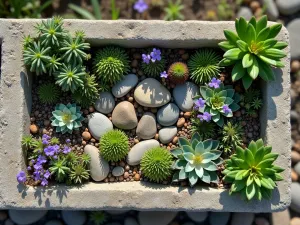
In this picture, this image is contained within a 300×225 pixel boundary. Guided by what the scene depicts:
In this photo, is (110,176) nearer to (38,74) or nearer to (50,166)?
(50,166)

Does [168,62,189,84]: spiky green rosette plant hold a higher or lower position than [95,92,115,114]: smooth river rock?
higher

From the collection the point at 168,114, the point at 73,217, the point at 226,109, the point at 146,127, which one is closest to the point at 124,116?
the point at 146,127

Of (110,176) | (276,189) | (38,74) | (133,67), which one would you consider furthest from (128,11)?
(276,189)

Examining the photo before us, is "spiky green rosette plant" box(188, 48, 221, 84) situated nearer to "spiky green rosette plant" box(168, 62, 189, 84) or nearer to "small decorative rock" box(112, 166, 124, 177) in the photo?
"spiky green rosette plant" box(168, 62, 189, 84)

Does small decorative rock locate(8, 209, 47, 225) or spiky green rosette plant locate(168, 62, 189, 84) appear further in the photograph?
small decorative rock locate(8, 209, 47, 225)

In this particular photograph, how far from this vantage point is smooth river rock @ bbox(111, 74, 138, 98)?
2.81 metres

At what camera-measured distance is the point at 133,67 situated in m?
2.87

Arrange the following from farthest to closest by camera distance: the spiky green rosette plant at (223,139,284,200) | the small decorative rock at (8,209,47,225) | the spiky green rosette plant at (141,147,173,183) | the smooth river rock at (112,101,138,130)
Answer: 1. the small decorative rock at (8,209,47,225)
2. the smooth river rock at (112,101,138,130)
3. the spiky green rosette plant at (141,147,173,183)
4. the spiky green rosette plant at (223,139,284,200)

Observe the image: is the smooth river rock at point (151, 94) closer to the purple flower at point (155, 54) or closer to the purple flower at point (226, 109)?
the purple flower at point (155, 54)

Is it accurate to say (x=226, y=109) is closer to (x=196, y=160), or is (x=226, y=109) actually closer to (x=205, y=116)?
(x=205, y=116)

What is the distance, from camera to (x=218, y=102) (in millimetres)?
2721

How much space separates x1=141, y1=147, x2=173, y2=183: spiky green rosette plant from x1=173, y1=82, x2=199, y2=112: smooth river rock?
1.03ft

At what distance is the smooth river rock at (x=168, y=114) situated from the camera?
2.80m

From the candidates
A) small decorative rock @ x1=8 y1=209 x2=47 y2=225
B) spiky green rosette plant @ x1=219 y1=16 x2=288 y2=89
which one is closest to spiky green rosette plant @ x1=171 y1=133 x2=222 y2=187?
spiky green rosette plant @ x1=219 y1=16 x2=288 y2=89
